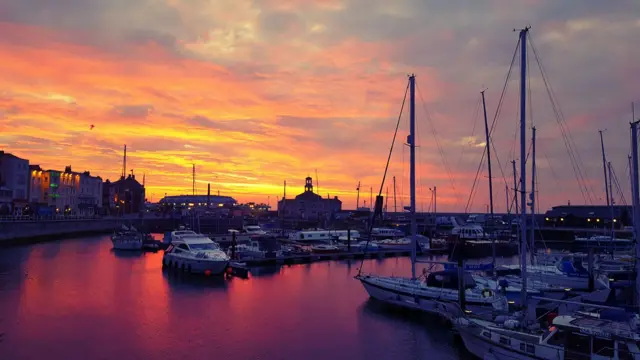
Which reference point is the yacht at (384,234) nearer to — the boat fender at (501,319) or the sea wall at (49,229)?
the sea wall at (49,229)

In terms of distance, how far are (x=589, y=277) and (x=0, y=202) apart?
104 meters

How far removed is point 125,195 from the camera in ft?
511

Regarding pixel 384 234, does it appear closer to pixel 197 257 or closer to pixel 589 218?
pixel 197 257

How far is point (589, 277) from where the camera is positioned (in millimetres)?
37906

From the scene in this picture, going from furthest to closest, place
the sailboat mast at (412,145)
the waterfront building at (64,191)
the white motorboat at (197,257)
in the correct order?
the waterfront building at (64,191) → the white motorboat at (197,257) → the sailboat mast at (412,145)

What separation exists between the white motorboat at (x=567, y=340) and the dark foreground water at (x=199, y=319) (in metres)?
3.51

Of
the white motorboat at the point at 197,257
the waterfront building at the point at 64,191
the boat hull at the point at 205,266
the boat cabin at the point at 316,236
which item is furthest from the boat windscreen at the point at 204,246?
the waterfront building at the point at 64,191

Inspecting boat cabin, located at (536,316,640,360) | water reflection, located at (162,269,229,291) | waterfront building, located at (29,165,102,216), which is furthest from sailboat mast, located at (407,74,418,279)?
waterfront building, located at (29,165,102,216)

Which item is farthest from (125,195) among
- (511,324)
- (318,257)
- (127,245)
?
(511,324)

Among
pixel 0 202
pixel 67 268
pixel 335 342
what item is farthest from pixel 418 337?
pixel 0 202

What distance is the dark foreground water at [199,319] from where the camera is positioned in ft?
80.1

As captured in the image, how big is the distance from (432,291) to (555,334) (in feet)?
42.9

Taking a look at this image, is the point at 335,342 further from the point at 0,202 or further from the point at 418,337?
the point at 0,202

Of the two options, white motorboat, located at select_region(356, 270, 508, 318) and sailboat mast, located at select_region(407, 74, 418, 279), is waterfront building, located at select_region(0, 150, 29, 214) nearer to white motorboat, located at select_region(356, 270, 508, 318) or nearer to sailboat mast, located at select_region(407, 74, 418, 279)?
white motorboat, located at select_region(356, 270, 508, 318)
